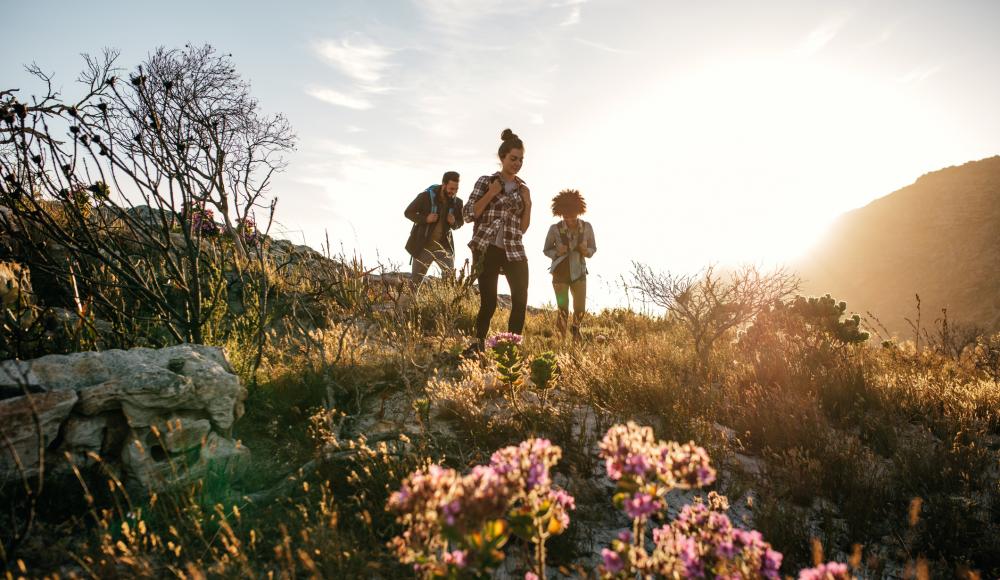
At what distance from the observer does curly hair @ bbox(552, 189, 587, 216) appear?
24.0 ft

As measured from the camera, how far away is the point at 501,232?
517cm

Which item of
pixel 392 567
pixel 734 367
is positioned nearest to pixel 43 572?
pixel 392 567

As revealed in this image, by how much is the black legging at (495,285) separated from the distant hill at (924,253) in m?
39.7

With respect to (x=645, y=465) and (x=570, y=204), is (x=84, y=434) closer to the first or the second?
(x=645, y=465)

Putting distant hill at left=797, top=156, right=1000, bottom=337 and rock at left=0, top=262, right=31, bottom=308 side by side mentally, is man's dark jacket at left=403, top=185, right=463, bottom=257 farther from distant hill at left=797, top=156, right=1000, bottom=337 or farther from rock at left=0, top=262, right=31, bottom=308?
distant hill at left=797, top=156, right=1000, bottom=337

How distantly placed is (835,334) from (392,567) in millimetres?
6925

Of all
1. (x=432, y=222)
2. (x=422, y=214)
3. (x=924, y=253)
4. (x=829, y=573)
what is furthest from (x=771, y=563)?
(x=924, y=253)

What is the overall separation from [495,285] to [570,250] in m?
2.26

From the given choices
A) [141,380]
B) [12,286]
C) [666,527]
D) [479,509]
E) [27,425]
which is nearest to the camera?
[479,509]

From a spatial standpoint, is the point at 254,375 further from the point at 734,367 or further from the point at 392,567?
the point at 734,367

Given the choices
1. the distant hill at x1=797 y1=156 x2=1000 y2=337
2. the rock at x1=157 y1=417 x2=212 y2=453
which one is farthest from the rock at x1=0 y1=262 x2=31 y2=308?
the distant hill at x1=797 y1=156 x2=1000 y2=337

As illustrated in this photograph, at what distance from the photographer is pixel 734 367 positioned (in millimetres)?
5016

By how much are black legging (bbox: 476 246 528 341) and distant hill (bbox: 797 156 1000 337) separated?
39660 millimetres

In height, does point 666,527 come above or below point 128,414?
below
